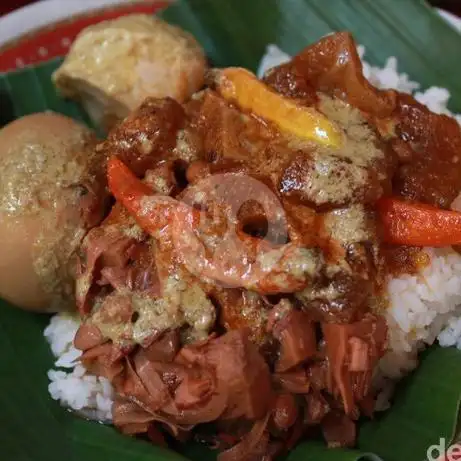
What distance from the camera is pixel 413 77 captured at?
13.7ft

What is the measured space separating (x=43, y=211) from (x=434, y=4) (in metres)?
3.70

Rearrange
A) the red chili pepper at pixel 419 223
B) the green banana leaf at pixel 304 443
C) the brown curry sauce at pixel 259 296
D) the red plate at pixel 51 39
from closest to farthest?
the brown curry sauce at pixel 259 296 → the green banana leaf at pixel 304 443 → the red chili pepper at pixel 419 223 → the red plate at pixel 51 39

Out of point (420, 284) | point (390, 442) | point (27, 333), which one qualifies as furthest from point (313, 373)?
point (27, 333)

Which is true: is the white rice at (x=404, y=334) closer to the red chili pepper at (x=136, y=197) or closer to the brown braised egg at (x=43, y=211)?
the brown braised egg at (x=43, y=211)

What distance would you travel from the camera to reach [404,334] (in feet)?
10.6

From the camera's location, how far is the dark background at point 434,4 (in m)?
5.32

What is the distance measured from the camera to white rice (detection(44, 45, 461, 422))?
3221 mm

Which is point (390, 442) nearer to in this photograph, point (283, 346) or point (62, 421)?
point (283, 346)

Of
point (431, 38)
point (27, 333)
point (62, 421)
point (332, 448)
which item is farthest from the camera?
point (431, 38)

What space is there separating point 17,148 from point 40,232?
0.47 meters

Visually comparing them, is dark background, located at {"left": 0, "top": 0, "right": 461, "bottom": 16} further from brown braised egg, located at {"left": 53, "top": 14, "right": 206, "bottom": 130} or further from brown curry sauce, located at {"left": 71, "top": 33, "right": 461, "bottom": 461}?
brown curry sauce, located at {"left": 71, "top": 33, "right": 461, "bottom": 461}

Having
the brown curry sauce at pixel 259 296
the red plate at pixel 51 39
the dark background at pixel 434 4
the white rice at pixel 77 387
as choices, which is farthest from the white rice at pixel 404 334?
the dark background at pixel 434 4

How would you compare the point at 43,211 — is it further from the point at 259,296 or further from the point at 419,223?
the point at 419,223

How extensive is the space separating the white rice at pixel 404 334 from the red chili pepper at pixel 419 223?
22 centimetres
